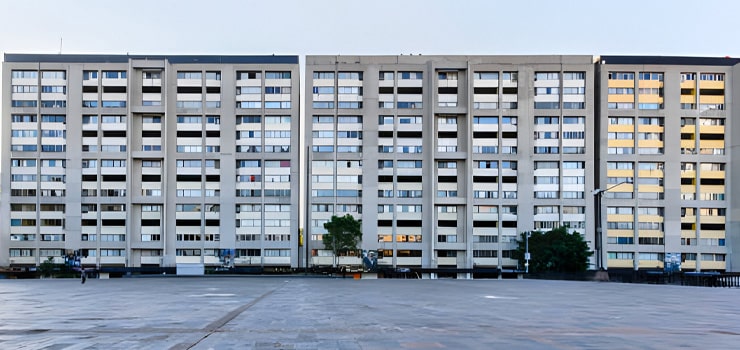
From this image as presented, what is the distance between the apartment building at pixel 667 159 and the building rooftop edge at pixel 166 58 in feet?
197

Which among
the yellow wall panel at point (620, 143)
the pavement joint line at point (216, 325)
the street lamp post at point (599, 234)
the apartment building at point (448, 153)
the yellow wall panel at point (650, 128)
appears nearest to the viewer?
the pavement joint line at point (216, 325)

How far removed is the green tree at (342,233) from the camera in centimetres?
10331

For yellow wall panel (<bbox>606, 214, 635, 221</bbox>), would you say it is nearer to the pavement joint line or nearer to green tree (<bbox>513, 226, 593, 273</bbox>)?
green tree (<bbox>513, 226, 593, 273</bbox>)

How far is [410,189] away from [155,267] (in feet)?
153

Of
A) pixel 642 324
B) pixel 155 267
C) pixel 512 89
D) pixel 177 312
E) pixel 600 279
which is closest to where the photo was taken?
pixel 642 324

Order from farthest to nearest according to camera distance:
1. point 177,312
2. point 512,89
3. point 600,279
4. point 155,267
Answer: point 512,89 < point 155,267 < point 600,279 < point 177,312

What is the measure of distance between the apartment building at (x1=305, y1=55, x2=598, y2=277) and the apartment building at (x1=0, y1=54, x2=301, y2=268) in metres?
6.88

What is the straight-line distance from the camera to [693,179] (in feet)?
367

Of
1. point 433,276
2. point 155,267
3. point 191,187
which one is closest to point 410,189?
point 433,276

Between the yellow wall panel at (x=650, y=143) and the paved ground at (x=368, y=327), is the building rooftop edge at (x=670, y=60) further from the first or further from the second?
the paved ground at (x=368, y=327)

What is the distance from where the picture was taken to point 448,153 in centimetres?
11119

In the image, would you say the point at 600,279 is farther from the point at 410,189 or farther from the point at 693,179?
the point at 693,179

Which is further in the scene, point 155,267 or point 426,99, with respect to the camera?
point 426,99

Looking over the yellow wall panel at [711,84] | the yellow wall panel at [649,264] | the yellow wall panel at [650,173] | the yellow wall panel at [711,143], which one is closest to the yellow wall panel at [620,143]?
the yellow wall panel at [650,173]
